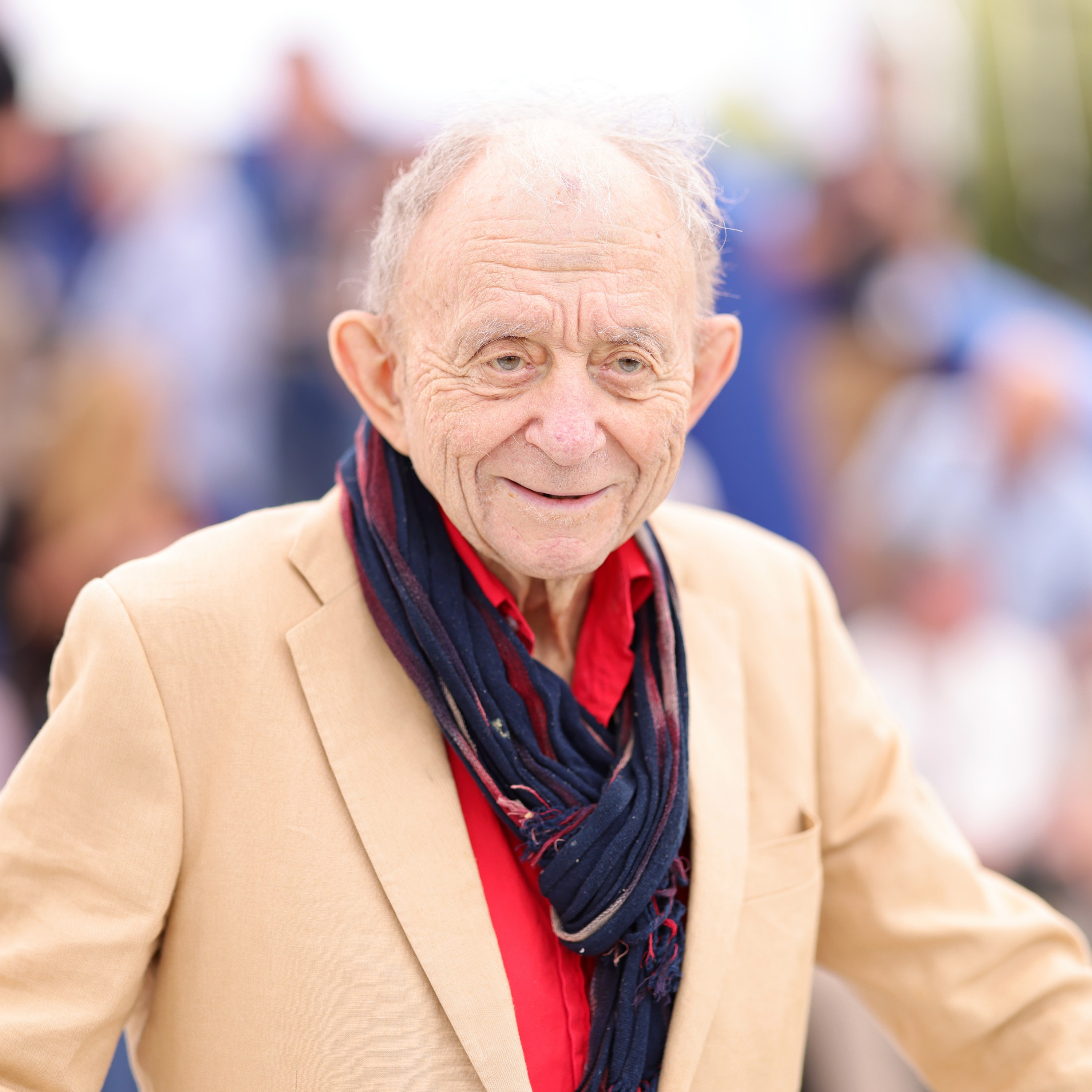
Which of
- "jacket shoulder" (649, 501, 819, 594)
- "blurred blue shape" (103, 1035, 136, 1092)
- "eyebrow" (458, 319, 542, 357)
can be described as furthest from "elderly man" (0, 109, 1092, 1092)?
"blurred blue shape" (103, 1035, 136, 1092)

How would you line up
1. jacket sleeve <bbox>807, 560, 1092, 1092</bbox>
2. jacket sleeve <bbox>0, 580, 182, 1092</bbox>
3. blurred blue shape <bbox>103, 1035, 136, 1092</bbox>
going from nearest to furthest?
1. jacket sleeve <bbox>0, 580, 182, 1092</bbox>
2. jacket sleeve <bbox>807, 560, 1092, 1092</bbox>
3. blurred blue shape <bbox>103, 1035, 136, 1092</bbox>

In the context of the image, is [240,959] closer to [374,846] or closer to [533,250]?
[374,846]

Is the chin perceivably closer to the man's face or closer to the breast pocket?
the man's face

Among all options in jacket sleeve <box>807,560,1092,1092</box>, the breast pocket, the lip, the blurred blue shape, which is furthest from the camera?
the blurred blue shape

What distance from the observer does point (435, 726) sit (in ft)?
4.64

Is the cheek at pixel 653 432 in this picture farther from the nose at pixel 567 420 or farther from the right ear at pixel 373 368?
the right ear at pixel 373 368

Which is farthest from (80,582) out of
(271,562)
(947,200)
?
(947,200)

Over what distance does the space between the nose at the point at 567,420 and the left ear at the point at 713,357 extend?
238mm

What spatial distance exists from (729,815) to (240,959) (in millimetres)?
640

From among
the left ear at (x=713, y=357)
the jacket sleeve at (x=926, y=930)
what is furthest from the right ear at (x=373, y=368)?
the jacket sleeve at (x=926, y=930)

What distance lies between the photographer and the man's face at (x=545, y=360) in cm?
126

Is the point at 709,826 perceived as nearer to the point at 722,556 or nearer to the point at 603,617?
the point at 603,617

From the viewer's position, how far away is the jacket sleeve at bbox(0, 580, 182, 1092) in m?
1.21

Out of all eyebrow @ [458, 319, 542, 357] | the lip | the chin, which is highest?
eyebrow @ [458, 319, 542, 357]
